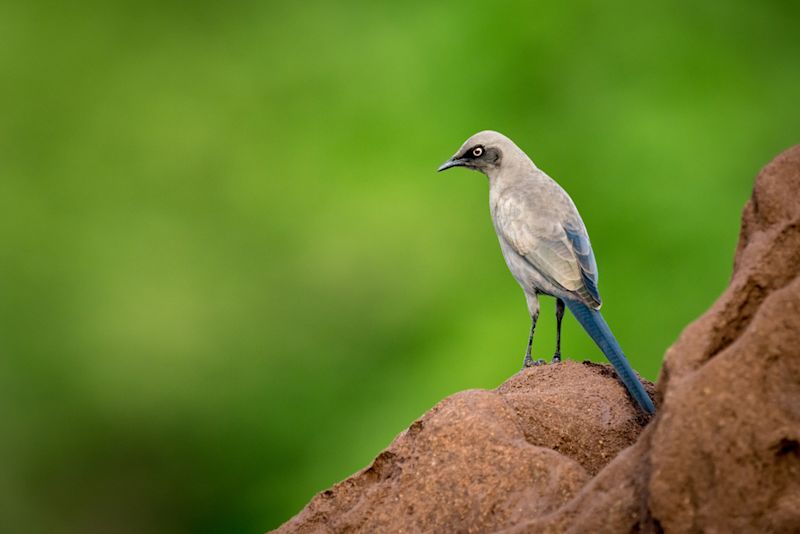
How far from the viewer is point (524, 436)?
413 centimetres

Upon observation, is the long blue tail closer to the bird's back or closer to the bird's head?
the bird's back

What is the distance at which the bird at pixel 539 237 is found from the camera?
5.39 meters

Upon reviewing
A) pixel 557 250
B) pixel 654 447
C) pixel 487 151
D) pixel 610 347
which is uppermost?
pixel 487 151

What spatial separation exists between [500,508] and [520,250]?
2178 millimetres

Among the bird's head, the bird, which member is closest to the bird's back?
the bird

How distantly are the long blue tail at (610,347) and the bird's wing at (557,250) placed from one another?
7 cm

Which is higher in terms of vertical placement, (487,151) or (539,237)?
(487,151)

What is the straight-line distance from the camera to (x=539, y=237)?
564 centimetres

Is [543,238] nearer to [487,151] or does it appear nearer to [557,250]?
[557,250]

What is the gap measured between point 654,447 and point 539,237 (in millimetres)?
2624

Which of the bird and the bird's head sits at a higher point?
the bird's head

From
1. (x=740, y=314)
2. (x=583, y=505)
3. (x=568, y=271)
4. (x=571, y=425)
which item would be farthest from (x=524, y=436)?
(x=568, y=271)

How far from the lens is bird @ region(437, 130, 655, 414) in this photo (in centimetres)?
539

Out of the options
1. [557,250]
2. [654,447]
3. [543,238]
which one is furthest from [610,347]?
[654,447]
